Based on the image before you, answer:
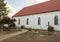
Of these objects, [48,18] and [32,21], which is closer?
[48,18]

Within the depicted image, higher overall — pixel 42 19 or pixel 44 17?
pixel 44 17

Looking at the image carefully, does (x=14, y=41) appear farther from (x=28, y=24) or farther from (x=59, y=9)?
(x=28, y=24)

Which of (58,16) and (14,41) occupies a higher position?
(58,16)

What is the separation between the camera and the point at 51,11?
39.7 m

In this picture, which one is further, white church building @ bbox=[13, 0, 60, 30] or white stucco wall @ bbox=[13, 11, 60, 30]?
white stucco wall @ bbox=[13, 11, 60, 30]

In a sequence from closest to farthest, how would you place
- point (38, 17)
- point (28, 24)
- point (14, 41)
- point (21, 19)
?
point (14, 41) → point (38, 17) → point (28, 24) → point (21, 19)

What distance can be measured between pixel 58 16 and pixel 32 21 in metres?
10.2

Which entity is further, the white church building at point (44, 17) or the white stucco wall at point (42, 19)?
the white stucco wall at point (42, 19)

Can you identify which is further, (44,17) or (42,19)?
(42,19)

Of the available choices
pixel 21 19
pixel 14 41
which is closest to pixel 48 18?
pixel 21 19

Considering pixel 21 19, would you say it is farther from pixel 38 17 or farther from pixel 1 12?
pixel 1 12

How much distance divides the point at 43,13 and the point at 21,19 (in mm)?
11414

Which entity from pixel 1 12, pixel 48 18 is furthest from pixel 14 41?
pixel 48 18

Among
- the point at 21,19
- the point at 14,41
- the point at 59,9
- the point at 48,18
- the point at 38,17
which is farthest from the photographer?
the point at 21,19
